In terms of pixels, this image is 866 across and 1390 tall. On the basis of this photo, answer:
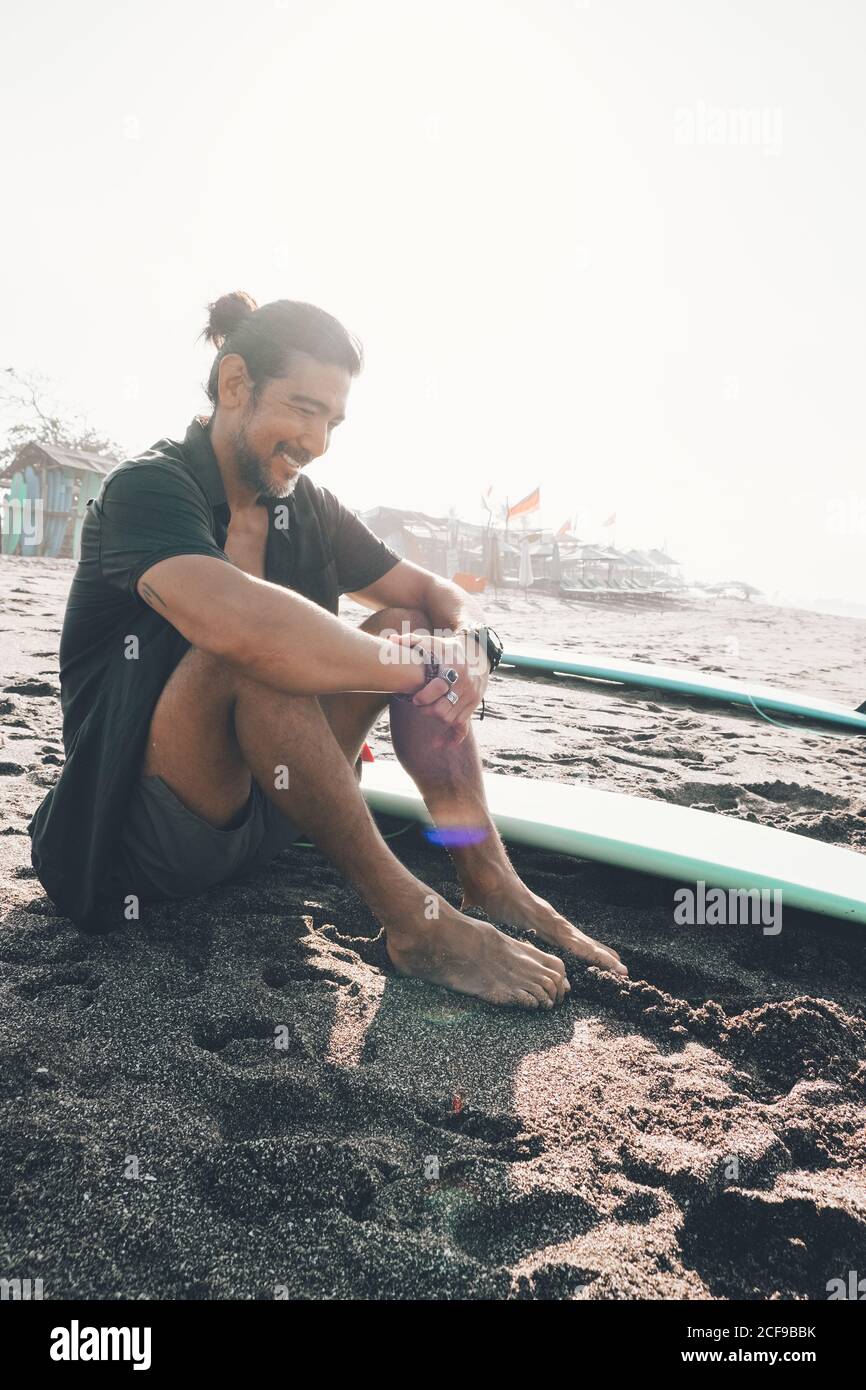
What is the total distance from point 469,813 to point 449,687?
0.34 metres

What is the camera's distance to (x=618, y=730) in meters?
4.37

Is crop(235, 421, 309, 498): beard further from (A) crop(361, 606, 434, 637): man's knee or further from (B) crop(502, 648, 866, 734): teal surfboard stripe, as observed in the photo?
(B) crop(502, 648, 866, 734): teal surfboard stripe

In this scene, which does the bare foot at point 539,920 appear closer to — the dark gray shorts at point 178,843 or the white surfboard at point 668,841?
the white surfboard at point 668,841

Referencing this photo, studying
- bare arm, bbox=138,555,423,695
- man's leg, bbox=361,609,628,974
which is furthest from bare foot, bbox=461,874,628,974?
bare arm, bbox=138,555,423,695

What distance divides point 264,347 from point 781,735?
3782mm

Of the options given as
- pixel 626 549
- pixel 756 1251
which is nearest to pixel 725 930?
pixel 756 1251

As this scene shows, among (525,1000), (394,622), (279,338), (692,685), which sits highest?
(279,338)

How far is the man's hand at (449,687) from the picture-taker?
1.71 metres

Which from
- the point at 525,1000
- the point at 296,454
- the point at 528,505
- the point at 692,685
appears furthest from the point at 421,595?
the point at 528,505

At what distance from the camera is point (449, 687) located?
1733 mm

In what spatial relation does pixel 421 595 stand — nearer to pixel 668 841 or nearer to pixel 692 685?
pixel 668 841
